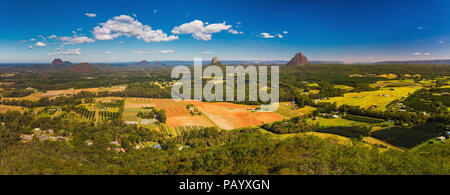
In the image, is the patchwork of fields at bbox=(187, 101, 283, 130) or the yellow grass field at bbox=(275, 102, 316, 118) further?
the yellow grass field at bbox=(275, 102, 316, 118)

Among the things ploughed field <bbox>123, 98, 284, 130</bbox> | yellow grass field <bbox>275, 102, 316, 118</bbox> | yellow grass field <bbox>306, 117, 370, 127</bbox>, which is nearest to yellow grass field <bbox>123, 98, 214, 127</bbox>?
ploughed field <bbox>123, 98, 284, 130</bbox>

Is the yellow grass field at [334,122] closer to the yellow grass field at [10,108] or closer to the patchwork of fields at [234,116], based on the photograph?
the patchwork of fields at [234,116]

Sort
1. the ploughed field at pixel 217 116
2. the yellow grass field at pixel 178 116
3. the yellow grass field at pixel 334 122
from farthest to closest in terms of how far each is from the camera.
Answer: the yellow grass field at pixel 178 116 → the ploughed field at pixel 217 116 → the yellow grass field at pixel 334 122

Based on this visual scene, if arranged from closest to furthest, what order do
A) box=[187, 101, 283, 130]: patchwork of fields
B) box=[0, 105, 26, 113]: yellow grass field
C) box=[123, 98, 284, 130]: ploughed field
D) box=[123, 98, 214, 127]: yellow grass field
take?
box=[187, 101, 283, 130]: patchwork of fields
box=[123, 98, 284, 130]: ploughed field
box=[123, 98, 214, 127]: yellow grass field
box=[0, 105, 26, 113]: yellow grass field

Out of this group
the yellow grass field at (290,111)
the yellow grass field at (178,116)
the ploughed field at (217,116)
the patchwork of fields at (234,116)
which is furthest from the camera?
the yellow grass field at (290,111)

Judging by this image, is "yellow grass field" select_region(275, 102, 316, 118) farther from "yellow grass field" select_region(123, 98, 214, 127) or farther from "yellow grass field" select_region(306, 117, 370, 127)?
"yellow grass field" select_region(123, 98, 214, 127)

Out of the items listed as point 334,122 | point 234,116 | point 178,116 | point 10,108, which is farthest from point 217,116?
point 10,108

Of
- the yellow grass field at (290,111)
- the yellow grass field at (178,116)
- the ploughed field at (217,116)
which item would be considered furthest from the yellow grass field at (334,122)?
the yellow grass field at (178,116)

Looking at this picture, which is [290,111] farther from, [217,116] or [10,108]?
[10,108]

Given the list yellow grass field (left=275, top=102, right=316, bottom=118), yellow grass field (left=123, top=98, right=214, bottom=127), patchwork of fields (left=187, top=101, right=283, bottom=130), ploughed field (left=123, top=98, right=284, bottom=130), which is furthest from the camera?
yellow grass field (left=275, top=102, right=316, bottom=118)

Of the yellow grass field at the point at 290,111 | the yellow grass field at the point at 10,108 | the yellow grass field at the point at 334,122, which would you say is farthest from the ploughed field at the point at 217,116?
the yellow grass field at the point at 10,108

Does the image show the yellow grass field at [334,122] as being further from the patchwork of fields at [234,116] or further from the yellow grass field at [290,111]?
the patchwork of fields at [234,116]

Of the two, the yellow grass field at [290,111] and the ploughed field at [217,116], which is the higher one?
the yellow grass field at [290,111]

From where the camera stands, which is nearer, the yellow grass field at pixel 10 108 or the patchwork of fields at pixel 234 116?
the patchwork of fields at pixel 234 116
